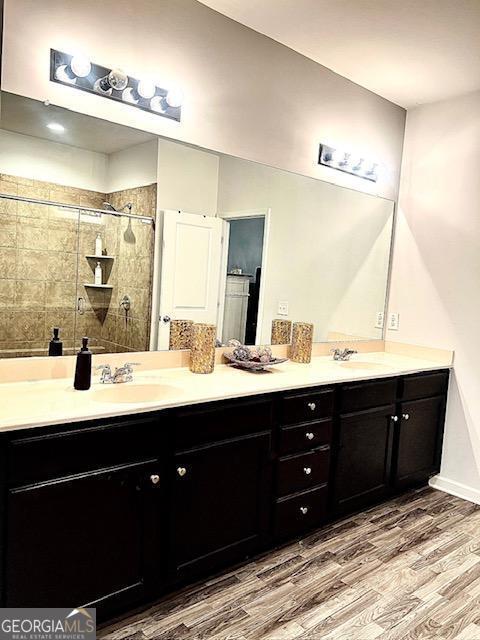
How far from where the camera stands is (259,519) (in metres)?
2.27

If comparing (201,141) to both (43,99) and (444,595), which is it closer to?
(43,99)

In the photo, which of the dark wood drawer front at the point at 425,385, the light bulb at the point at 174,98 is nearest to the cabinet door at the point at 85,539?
the light bulb at the point at 174,98

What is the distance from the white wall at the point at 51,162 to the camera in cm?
194

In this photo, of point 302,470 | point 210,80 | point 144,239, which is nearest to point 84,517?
point 302,470

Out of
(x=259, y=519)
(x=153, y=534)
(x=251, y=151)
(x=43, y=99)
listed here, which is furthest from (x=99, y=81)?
(x=259, y=519)

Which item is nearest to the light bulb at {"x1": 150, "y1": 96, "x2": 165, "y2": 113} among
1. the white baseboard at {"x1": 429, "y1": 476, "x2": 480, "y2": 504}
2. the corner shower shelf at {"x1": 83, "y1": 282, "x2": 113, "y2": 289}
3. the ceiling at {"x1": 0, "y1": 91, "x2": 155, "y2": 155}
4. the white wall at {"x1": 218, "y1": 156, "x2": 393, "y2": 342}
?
the ceiling at {"x1": 0, "y1": 91, "x2": 155, "y2": 155}

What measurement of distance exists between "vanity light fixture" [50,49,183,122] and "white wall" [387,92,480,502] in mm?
1893

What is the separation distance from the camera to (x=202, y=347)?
247 cm

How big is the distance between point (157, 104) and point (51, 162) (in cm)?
60

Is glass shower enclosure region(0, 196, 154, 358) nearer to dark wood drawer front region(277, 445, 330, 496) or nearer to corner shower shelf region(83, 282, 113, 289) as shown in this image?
corner shower shelf region(83, 282, 113, 289)

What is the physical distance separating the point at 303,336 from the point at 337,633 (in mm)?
1546

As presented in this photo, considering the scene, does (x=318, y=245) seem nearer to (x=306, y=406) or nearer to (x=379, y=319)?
(x=379, y=319)

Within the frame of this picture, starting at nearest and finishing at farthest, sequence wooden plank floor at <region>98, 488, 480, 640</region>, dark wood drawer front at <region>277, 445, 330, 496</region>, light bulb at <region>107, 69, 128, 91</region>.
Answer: wooden plank floor at <region>98, 488, 480, 640</region> < light bulb at <region>107, 69, 128, 91</region> < dark wood drawer front at <region>277, 445, 330, 496</region>

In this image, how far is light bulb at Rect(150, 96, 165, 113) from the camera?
2.30m
